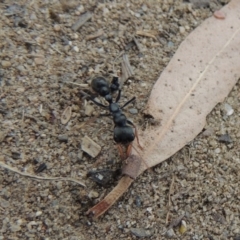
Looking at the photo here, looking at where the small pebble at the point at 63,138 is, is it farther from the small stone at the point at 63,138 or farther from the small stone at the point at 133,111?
the small stone at the point at 133,111

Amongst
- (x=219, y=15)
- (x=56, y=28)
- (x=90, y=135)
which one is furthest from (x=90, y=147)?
(x=219, y=15)

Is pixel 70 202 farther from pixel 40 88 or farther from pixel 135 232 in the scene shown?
pixel 40 88

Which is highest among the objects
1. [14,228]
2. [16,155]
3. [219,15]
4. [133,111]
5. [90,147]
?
[219,15]

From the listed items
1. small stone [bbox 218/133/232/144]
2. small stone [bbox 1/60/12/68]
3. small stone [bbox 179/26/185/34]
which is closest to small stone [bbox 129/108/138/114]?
small stone [bbox 218/133/232/144]

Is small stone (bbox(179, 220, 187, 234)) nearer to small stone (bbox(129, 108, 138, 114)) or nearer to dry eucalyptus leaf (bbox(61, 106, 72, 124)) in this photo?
small stone (bbox(129, 108, 138, 114))

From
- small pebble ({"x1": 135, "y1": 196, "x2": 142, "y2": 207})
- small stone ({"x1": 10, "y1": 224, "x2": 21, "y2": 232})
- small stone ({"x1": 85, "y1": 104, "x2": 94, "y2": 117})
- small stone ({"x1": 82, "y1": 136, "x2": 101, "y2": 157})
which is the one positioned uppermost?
small stone ({"x1": 85, "y1": 104, "x2": 94, "y2": 117})

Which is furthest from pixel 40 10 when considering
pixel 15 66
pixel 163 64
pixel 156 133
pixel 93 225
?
pixel 93 225

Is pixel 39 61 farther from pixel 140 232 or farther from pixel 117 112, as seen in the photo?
pixel 140 232
